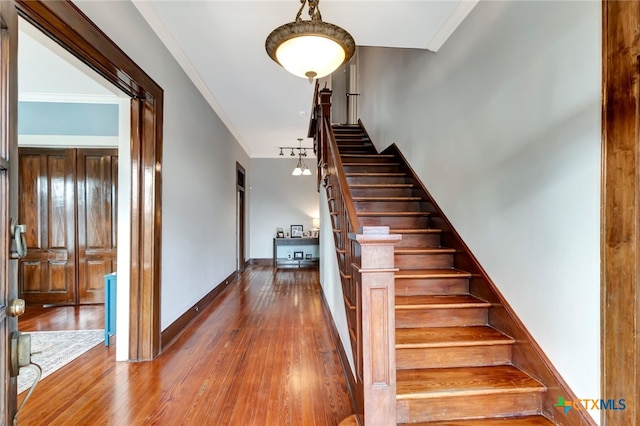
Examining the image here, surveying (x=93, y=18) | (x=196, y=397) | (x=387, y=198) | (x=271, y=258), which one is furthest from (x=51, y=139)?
(x=271, y=258)

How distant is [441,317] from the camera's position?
226 centimetres

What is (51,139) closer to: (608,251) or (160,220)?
(160,220)

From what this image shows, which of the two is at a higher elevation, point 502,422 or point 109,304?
point 109,304

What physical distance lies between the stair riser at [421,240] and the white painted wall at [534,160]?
0.95ft

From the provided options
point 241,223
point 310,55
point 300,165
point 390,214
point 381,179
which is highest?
point 300,165

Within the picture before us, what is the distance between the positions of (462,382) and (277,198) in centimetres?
696

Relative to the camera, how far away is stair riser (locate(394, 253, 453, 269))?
273 centimetres

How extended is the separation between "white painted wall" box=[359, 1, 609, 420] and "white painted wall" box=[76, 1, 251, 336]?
2713 mm

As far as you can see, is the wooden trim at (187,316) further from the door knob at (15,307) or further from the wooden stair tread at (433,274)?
the wooden stair tread at (433,274)

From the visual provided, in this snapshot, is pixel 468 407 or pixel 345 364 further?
pixel 345 364

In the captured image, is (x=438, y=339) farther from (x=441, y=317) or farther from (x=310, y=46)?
(x=310, y=46)

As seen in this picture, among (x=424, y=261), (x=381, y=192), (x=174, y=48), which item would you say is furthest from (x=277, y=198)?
(x=424, y=261)

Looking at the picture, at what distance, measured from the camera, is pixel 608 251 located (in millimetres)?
1387

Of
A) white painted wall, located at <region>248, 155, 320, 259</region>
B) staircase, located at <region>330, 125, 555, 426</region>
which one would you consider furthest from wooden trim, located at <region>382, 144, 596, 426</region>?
white painted wall, located at <region>248, 155, 320, 259</region>
